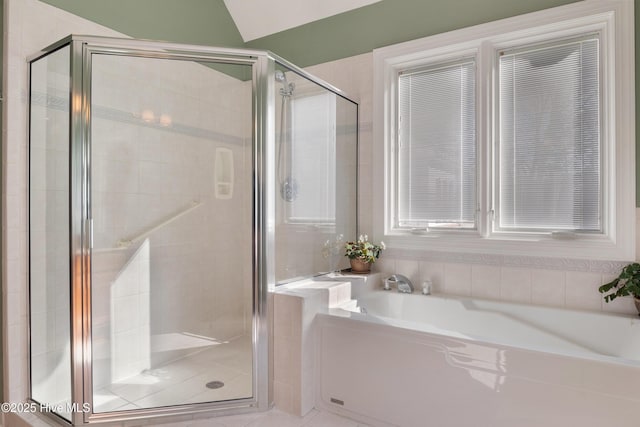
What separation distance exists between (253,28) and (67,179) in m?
2.23

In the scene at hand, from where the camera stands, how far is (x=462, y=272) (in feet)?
8.34

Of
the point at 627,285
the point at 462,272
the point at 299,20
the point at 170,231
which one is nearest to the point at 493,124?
the point at 462,272

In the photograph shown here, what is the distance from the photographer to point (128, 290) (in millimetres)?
2139

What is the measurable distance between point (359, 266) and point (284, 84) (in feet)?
4.47

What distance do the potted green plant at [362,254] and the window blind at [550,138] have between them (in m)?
0.86

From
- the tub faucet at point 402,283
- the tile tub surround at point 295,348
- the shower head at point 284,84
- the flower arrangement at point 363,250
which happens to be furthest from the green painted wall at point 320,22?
the tile tub surround at point 295,348

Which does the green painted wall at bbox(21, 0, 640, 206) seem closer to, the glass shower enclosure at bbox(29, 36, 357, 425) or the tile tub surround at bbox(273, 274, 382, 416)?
the glass shower enclosure at bbox(29, 36, 357, 425)

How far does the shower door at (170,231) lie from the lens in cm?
196

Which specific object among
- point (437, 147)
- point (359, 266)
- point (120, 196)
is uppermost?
point (437, 147)

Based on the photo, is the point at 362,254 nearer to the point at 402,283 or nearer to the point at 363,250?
the point at 363,250

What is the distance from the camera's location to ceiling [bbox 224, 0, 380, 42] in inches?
118

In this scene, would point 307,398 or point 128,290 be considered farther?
point 128,290

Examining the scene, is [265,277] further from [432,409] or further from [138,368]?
[432,409]

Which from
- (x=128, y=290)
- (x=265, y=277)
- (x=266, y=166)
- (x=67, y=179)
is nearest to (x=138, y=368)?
(x=128, y=290)
